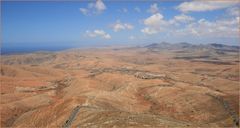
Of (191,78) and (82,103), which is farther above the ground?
(82,103)

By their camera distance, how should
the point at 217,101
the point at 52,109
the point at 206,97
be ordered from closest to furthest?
the point at 52,109 → the point at 217,101 → the point at 206,97

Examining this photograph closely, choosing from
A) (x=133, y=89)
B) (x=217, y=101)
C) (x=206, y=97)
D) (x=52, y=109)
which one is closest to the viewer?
(x=52, y=109)

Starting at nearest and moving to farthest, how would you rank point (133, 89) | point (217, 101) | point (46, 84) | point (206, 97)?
point (217, 101), point (206, 97), point (133, 89), point (46, 84)

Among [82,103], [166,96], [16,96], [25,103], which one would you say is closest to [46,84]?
[16,96]

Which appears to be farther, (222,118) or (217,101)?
(217,101)

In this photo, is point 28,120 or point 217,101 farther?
point 217,101

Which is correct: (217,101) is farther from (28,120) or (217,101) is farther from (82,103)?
(28,120)

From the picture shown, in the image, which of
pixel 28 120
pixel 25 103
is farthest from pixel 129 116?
pixel 25 103

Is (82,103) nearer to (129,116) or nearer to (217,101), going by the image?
(129,116)

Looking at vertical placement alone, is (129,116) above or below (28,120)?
above
